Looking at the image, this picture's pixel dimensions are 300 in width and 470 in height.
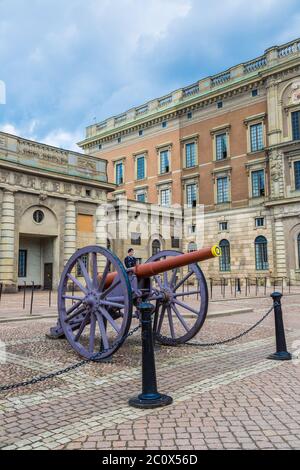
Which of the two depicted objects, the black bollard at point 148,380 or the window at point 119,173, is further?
the window at point 119,173

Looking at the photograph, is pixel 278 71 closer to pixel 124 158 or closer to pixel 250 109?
pixel 250 109

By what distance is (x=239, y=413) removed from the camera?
4070 mm

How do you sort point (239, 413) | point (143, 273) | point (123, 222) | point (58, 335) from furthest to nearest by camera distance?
point (123, 222) → point (58, 335) → point (143, 273) → point (239, 413)

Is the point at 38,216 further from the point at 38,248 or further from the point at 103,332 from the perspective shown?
the point at 103,332

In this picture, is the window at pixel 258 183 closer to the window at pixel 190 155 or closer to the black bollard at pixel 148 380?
the window at pixel 190 155

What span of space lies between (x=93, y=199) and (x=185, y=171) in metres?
14.7

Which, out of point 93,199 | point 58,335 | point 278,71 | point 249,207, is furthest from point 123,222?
point 58,335

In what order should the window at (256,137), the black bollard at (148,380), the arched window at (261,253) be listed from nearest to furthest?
the black bollard at (148,380)
the arched window at (261,253)
the window at (256,137)

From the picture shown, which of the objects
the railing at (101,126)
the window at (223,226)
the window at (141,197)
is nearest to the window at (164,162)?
the window at (141,197)

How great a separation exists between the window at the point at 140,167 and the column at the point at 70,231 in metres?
18.2

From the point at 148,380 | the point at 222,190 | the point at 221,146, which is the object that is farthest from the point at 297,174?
the point at 148,380

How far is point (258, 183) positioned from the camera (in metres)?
34.0

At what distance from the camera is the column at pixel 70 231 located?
80.8 feet

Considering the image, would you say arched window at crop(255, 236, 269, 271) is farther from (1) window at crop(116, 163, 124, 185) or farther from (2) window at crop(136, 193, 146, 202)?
(1) window at crop(116, 163, 124, 185)
